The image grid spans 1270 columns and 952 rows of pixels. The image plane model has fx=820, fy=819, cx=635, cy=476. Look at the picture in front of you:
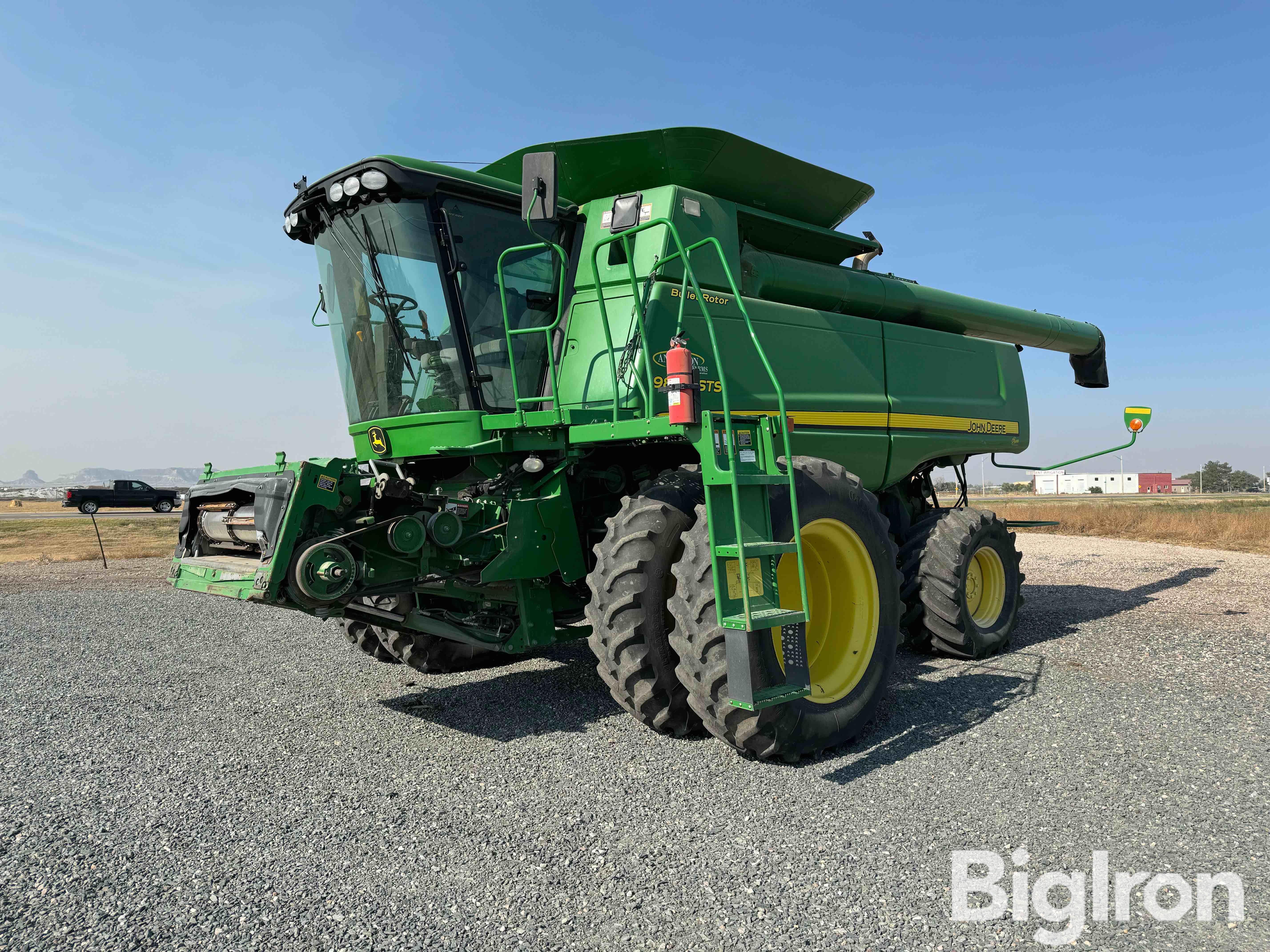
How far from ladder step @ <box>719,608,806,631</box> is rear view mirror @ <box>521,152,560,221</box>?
2.18 m

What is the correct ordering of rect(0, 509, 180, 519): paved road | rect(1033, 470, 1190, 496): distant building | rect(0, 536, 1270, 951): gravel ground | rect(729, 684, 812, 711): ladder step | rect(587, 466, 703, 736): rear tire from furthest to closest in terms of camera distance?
rect(1033, 470, 1190, 496): distant building, rect(0, 509, 180, 519): paved road, rect(587, 466, 703, 736): rear tire, rect(729, 684, 812, 711): ladder step, rect(0, 536, 1270, 951): gravel ground

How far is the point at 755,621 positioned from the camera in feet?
12.3

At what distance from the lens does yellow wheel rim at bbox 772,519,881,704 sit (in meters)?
4.61

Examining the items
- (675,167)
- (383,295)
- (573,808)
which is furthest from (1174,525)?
(573,808)

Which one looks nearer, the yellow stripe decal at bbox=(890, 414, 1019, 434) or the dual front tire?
the dual front tire

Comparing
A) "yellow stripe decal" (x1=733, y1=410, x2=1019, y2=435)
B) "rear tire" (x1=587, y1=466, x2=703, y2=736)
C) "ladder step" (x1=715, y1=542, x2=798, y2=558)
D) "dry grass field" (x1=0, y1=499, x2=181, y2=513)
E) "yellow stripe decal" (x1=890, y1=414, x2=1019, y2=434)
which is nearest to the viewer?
"ladder step" (x1=715, y1=542, x2=798, y2=558)

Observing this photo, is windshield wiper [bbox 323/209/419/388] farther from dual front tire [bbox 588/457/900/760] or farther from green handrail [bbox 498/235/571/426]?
dual front tire [bbox 588/457/900/760]

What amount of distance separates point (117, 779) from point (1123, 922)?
4.23 meters

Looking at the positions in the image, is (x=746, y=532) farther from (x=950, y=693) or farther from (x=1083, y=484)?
(x=1083, y=484)

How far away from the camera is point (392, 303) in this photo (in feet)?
16.6

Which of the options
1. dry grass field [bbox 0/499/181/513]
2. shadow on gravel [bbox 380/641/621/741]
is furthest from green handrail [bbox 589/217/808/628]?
dry grass field [bbox 0/499/181/513]

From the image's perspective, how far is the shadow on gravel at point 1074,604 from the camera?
7.63m

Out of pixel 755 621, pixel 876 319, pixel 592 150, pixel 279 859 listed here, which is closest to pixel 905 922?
pixel 755 621

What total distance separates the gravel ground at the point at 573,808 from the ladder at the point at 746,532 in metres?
0.54
